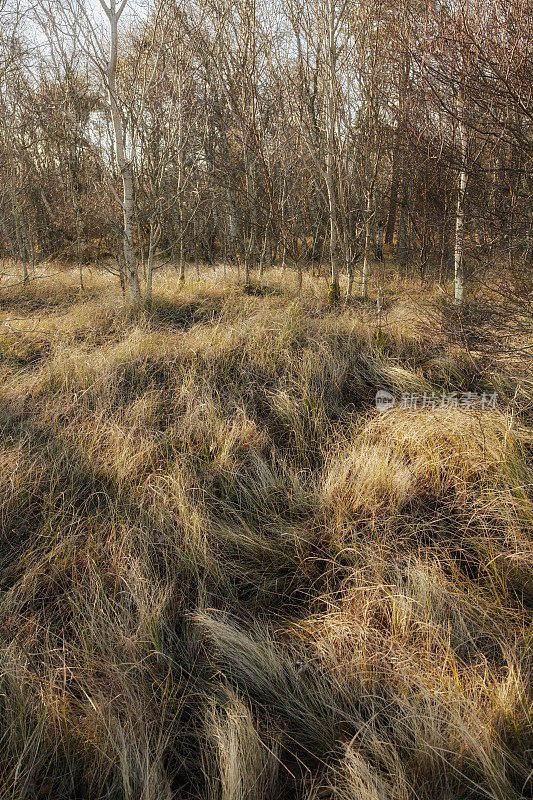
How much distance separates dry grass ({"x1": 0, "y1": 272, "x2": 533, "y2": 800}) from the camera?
5.15 feet

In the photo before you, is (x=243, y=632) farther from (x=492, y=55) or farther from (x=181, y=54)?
(x=181, y=54)

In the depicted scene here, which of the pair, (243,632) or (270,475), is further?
(270,475)

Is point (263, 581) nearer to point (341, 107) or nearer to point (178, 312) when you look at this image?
point (178, 312)

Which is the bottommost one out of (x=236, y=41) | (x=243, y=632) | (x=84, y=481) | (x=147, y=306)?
(x=243, y=632)

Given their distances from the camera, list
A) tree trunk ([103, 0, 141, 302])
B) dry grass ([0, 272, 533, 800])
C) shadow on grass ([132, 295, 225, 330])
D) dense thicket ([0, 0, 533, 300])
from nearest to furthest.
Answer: dry grass ([0, 272, 533, 800])
dense thicket ([0, 0, 533, 300])
tree trunk ([103, 0, 141, 302])
shadow on grass ([132, 295, 225, 330])

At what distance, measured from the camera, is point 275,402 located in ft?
12.7

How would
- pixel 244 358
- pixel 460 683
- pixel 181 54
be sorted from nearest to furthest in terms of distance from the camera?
pixel 460 683, pixel 244 358, pixel 181 54

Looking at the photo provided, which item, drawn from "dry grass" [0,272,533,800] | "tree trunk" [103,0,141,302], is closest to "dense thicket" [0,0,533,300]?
"tree trunk" [103,0,141,302]

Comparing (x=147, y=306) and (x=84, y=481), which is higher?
(x=147, y=306)

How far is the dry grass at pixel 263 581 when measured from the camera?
1.57 meters

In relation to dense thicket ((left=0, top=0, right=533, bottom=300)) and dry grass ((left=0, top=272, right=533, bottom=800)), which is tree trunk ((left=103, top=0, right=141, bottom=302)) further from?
dry grass ((left=0, top=272, right=533, bottom=800))

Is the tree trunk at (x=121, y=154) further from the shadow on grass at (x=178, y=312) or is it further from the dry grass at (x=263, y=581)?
the dry grass at (x=263, y=581)

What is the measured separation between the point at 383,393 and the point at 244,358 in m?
1.45

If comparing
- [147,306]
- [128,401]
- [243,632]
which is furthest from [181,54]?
[243,632]
